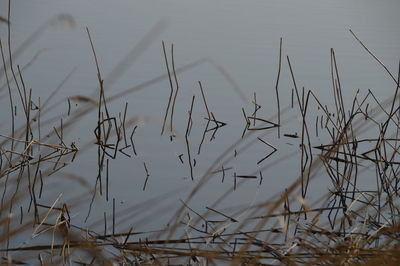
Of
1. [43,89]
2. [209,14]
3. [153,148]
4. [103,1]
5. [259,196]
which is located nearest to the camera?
[259,196]

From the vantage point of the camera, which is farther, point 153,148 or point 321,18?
point 321,18

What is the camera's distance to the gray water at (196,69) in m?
3.12

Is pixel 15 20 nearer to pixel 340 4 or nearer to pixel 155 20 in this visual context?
pixel 155 20

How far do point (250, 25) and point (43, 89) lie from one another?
148 inches

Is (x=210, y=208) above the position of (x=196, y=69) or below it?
below

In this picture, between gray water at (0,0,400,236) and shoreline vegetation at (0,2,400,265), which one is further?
gray water at (0,0,400,236)

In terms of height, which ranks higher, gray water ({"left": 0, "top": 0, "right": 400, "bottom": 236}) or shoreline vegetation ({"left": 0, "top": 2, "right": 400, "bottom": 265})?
gray water ({"left": 0, "top": 0, "right": 400, "bottom": 236})

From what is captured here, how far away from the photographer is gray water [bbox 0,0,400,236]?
312cm

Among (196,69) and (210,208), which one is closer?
(210,208)

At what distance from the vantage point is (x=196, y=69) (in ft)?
17.4

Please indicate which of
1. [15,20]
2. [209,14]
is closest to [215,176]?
[15,20]

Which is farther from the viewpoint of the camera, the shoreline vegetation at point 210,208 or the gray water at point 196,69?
the gray water at point 196,69

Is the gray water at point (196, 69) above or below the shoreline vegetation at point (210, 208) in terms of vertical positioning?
above

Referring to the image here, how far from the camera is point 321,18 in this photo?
9.27 meters
